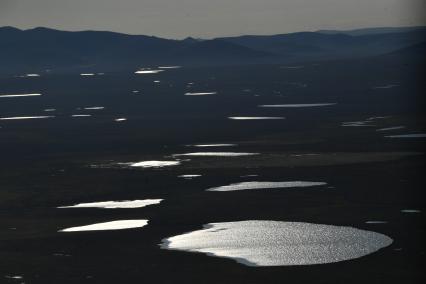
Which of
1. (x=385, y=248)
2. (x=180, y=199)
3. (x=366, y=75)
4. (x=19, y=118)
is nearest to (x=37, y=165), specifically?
(x=180, y=199)

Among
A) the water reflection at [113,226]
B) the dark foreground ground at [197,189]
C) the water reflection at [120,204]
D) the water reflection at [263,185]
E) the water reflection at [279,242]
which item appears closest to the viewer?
the dark foreground ground at [197,189]

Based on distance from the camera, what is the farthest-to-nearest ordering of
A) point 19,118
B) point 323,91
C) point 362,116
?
point 323,91, point 19,118, point 362,116

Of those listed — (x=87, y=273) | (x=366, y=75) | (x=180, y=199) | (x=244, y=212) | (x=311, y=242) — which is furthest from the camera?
(x=366, y=75)

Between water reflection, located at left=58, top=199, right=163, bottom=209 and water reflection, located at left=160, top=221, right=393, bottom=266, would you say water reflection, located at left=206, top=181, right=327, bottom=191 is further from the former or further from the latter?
water reflection, located at left=160, top=221, right=393, bottom=266

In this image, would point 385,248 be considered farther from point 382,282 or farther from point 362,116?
point 362,116

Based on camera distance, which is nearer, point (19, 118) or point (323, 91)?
point (19, 118)

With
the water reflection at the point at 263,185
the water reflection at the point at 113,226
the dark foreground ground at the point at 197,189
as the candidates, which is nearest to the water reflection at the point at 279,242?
the dark foreground ground at the point at 197,189

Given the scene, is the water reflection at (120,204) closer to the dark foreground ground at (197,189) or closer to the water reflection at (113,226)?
Result: the dark foreground ground at (197,189)

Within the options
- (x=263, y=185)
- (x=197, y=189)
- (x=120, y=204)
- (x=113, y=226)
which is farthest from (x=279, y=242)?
(x=197, y=189)
